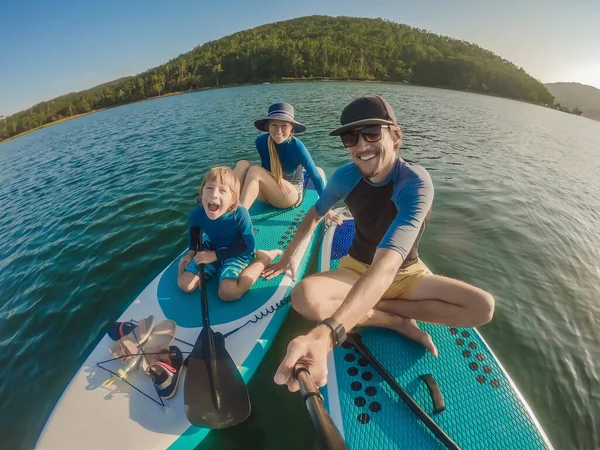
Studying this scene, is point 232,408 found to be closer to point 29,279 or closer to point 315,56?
point 29,279

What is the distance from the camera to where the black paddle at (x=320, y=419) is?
1302 mm

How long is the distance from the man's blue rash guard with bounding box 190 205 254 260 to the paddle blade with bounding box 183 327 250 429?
4.14 feet

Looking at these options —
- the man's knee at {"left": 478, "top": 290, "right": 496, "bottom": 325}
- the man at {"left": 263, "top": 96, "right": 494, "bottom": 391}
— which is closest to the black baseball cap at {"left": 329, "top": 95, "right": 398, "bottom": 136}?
the man at {"left": 263, "top": 96, "right": 494, "bottom": 391}

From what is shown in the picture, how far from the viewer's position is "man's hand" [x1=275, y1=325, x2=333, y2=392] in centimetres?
157

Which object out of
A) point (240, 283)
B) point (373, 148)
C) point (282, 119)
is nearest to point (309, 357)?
point (373, 148)

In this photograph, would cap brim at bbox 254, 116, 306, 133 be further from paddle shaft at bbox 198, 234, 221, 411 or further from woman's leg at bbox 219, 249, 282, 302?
paddle shaft at bbox 198, 234, 221, 411

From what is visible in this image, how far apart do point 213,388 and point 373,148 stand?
9.21ft

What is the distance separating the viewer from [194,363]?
9.89 feet

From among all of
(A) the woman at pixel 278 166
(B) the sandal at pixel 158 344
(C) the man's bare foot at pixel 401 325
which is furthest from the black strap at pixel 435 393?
(A) the woman at pixel 278 166

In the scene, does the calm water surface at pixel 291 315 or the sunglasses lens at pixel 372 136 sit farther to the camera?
the calm water surface at pixel 291 315

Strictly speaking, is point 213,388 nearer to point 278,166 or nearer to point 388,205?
point 388,205

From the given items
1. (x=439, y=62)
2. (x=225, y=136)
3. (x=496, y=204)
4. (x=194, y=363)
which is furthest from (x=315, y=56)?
(x=194, y=363)

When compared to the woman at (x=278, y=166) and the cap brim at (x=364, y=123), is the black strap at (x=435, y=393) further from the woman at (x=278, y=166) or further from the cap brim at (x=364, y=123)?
the woman at (x=278, y=166)

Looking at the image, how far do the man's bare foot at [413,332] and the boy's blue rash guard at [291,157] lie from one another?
282 centimetres
